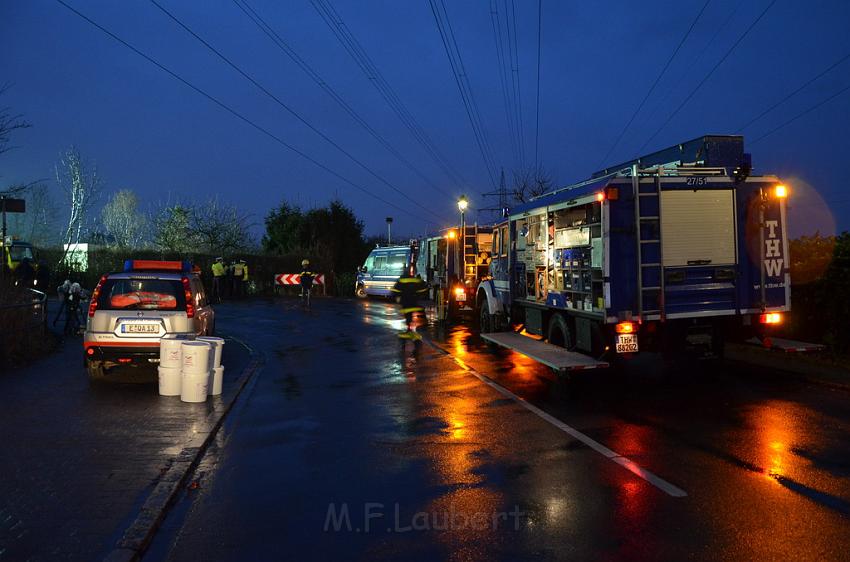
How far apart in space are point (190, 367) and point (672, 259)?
22.1 ft

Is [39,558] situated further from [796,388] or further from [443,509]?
[796,388]

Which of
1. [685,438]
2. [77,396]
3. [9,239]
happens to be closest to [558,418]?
[685,438]

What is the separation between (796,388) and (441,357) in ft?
21.1

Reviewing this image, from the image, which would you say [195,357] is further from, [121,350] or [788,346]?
[788,346]

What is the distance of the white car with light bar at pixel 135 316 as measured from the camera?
33.9 feet

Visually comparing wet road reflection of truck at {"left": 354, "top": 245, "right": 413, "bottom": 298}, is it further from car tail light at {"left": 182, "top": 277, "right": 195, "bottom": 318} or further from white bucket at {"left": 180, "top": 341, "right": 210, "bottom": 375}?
white bucket at {"left": 180, "top": 341, "right": 210, "bottom": 375}

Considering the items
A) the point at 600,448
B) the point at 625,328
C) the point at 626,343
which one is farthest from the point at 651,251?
the point at 600,448

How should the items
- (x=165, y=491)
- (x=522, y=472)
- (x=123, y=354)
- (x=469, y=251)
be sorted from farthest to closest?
(x=469, y=251)
(x=123, y=354)
(x=522, y=472)
(x=165, y=491)

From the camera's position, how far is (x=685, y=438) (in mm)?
7309

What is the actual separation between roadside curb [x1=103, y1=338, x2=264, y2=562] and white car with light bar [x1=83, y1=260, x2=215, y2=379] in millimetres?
1842

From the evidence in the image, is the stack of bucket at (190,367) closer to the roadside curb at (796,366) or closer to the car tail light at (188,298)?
the car tail light at (188,298)

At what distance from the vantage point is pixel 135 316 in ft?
34.3

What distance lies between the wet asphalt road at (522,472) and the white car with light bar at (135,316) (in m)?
1.53

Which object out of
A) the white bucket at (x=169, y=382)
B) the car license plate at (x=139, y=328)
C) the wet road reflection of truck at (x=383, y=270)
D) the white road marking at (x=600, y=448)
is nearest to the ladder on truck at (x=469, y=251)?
the wet road reflection of truck at (x=383, y=270)
